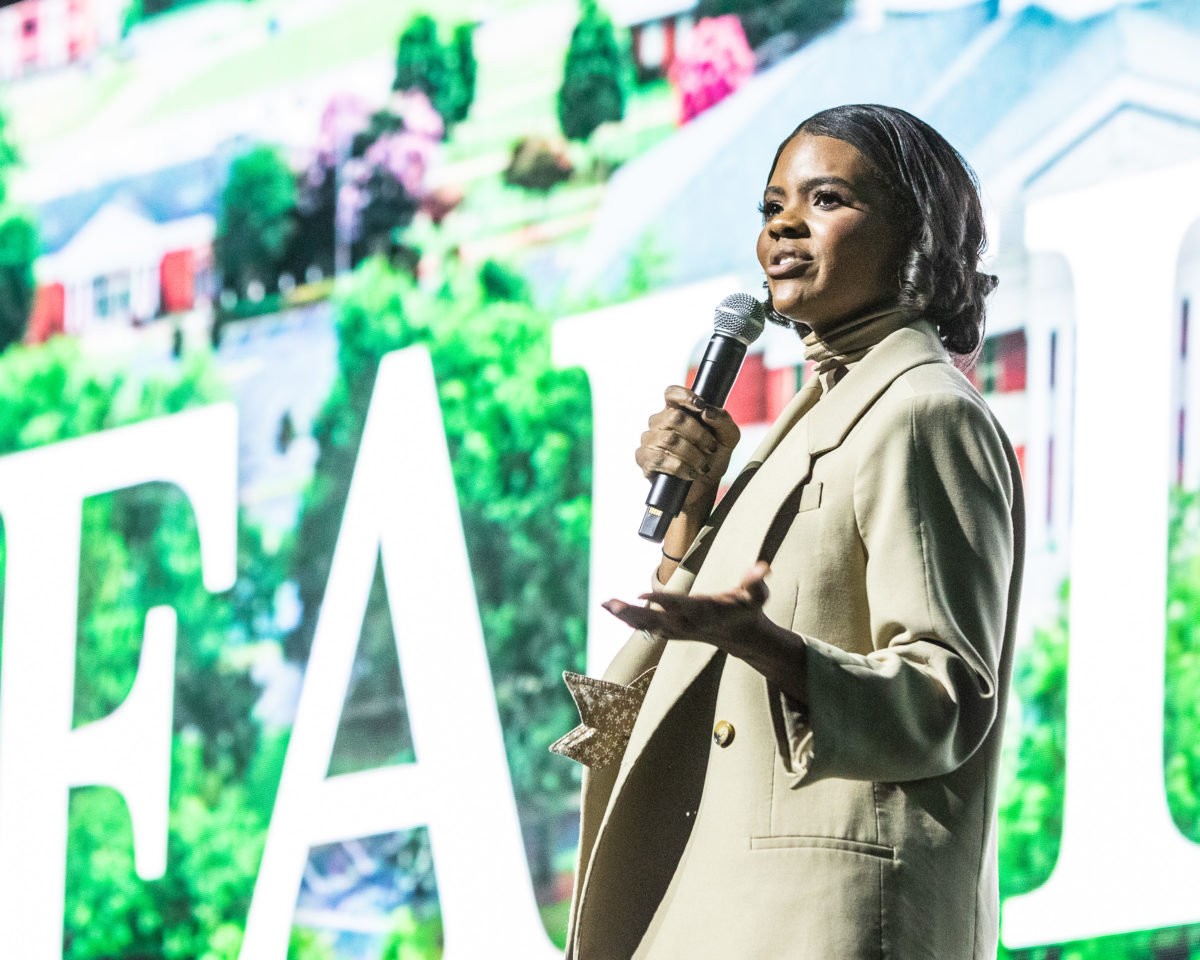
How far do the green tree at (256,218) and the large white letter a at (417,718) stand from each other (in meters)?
0.54

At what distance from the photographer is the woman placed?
1.15 metres

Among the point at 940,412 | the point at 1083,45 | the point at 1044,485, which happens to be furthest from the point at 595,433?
the point at 940,412

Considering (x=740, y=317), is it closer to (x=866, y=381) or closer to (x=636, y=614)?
(x=866, y=381)

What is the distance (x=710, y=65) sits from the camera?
11.5ft

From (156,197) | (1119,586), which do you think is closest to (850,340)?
(1119,586)

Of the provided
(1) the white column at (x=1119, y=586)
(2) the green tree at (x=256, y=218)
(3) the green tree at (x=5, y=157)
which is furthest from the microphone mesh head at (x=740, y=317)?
(3) the green tree at (x=5, y=157)

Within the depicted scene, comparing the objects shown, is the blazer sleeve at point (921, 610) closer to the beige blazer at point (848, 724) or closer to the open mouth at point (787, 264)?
the beige blazer at point (848, 724)

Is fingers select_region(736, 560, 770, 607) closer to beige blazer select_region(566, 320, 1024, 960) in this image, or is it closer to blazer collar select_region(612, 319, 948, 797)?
beige blazer select_region(566, 320, 1024, 960)

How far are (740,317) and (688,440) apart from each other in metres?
0.21

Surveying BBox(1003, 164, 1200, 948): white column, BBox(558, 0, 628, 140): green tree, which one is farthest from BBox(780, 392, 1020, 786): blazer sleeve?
BBox(558, 0, 628, 140): green tree

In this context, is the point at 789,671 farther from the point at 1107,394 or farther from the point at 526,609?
the point at 526,609

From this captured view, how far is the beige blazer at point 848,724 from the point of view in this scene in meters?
1.17

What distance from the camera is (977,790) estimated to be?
1.29 metres

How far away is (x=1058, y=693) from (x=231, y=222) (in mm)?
2465
